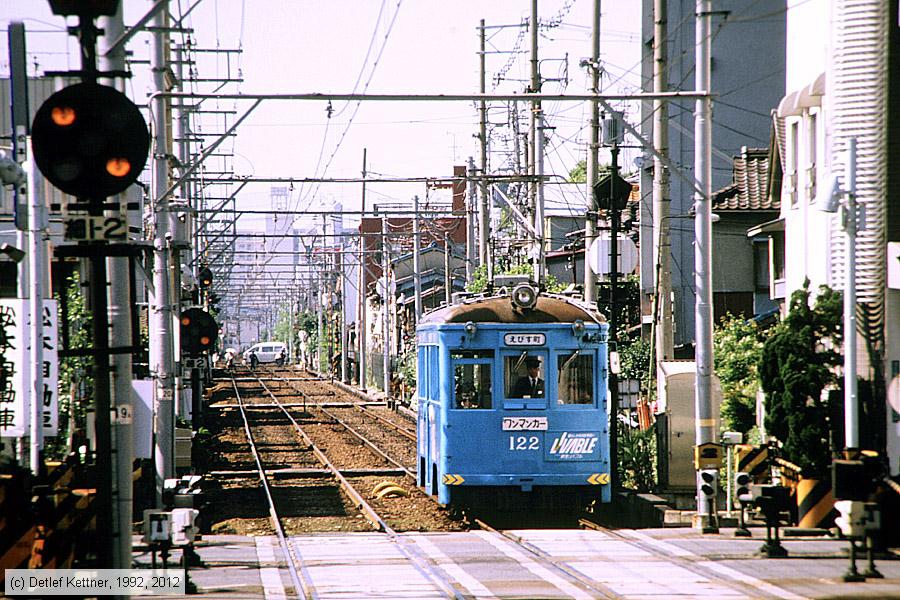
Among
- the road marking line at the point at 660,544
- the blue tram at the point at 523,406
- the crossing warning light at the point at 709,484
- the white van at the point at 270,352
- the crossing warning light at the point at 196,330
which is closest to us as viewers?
the road marking line at the point at 660,544

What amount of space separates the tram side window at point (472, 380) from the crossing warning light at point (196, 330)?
21.4 ft

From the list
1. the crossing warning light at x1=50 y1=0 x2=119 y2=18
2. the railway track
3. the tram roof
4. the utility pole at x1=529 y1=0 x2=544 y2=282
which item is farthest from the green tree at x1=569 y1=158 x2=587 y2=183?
the crossing warning light at x1=50 y1=0 x2=119 y2=18

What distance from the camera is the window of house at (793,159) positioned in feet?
61.5

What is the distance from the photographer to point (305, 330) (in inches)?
3989

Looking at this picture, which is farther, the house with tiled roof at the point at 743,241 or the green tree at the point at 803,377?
the house with tiled roof at the point at 743,241

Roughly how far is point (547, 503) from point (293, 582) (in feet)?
17.5

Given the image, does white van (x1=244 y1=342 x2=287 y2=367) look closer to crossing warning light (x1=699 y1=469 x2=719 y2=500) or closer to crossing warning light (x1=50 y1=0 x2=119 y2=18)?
crossing warning light (x1=699 y1=469 x2=719 y2=500)

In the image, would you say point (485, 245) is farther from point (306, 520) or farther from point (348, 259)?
point (348, 259)

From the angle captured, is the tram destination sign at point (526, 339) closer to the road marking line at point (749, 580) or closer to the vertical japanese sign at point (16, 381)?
the road marking line at point (749, 580)

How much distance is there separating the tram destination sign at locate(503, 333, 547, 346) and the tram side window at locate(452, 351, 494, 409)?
12.5 inches

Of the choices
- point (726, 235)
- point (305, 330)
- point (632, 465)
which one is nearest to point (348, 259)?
point (305, 330)

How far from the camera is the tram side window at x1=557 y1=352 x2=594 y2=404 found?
50.8ft

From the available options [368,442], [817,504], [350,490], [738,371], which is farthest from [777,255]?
[817,504]

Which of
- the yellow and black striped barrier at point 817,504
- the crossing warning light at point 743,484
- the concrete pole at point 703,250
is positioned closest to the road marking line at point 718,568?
the crossing warning light at point 743,484
